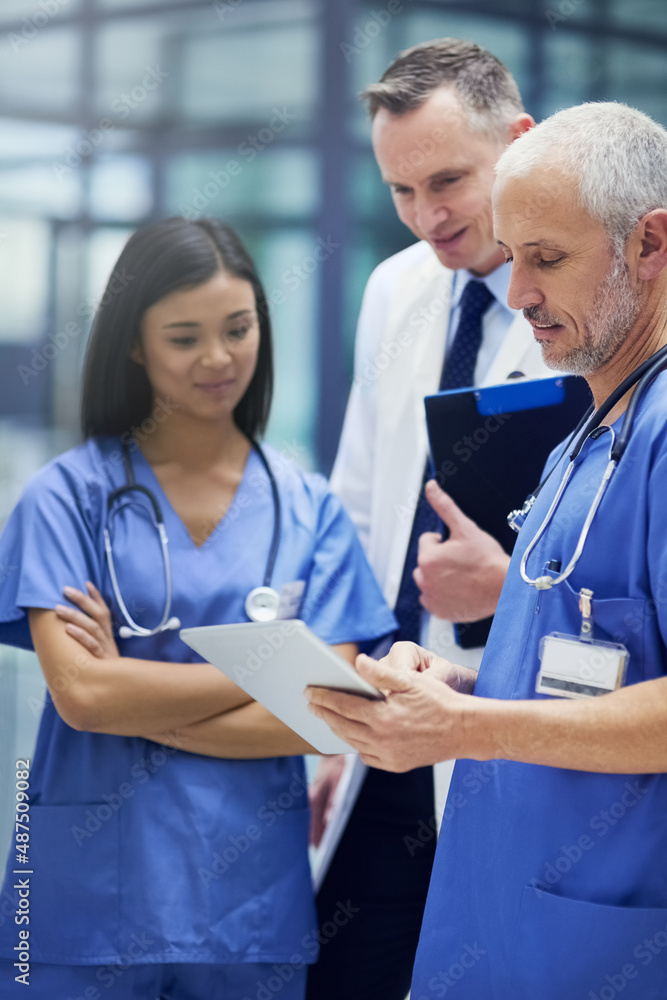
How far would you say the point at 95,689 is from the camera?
4.74 feet

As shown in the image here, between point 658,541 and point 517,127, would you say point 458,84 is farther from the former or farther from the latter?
point 658,541

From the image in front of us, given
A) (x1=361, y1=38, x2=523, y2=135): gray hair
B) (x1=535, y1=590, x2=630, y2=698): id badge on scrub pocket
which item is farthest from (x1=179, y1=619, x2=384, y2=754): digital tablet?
(x1=361, y1=38, x2=523, y2=135): gray hair

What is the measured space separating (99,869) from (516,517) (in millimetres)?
842

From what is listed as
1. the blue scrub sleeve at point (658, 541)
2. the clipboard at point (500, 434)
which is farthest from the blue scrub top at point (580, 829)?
the clipboard at point (500, 434)

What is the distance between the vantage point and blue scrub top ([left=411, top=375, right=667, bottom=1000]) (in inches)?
38.7

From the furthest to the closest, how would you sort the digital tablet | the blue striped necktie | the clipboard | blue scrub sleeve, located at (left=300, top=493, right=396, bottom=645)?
the blue striped necktie → blue scrub sleeve, located at (left=300, top=493, right=396, bottom=645) → the clipboard → the digital tablet

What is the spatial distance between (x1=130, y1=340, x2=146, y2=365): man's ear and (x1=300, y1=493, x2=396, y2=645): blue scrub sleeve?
0.41 meters

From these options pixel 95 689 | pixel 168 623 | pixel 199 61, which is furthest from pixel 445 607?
pixel 199 61

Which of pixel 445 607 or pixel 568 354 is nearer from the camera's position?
pixel 568 354

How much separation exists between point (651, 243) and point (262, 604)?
32.5 inches

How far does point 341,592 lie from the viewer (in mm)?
1635

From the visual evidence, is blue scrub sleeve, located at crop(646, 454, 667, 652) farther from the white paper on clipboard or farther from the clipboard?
the white paper on clipboard

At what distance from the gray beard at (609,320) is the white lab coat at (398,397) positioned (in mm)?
570

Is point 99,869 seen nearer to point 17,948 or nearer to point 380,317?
point 17,948
